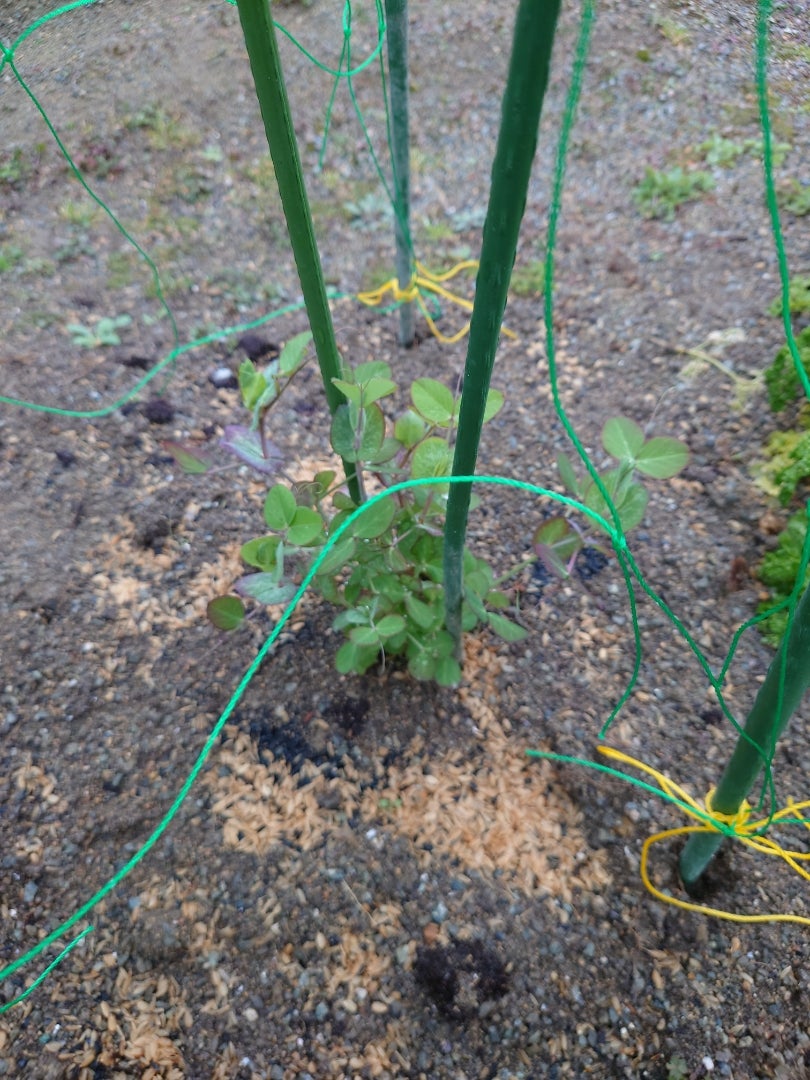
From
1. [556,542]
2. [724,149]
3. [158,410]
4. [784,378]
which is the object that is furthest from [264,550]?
[724,149]

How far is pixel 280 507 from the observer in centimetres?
100

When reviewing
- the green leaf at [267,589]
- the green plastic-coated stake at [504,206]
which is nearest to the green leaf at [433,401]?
the green plastic-coated stake at [504,206]

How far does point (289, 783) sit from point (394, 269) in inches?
64.7

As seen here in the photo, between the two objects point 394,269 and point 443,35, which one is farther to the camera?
point 443,35

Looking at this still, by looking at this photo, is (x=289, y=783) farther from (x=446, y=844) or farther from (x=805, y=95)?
(x=805, y=95)

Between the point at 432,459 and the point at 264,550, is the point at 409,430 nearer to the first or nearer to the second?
the point at 432,459

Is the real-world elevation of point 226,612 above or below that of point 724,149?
below

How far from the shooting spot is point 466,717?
4.43ft

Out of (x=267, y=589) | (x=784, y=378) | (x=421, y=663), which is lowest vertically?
(x=421, y=663)

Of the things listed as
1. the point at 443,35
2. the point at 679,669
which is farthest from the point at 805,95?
the point at 443,35

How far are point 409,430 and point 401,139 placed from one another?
3.01ft

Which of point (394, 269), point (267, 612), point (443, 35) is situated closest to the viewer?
point (267, 612)

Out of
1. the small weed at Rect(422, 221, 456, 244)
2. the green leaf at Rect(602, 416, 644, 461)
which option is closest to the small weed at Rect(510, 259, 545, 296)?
the small weed at Rect(422, 221, 456, 244)

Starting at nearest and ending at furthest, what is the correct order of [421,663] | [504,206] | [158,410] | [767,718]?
[504,206], [767,718], [421,663], [158,410]
